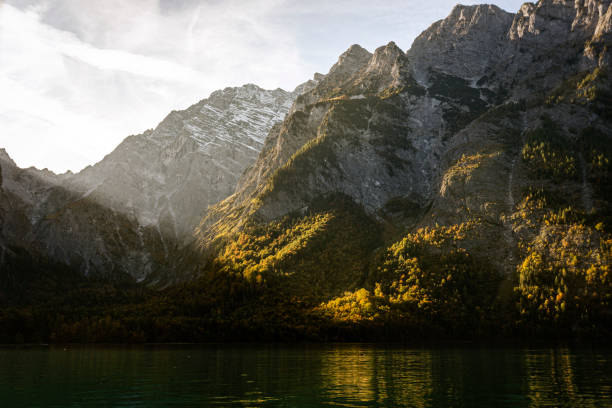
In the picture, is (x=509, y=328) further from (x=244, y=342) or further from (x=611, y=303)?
(x=244, y=342)

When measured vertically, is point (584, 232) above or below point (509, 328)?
above

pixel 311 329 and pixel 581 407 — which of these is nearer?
pixel 581 407

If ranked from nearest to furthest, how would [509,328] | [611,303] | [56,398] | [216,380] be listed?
[56,398], [216,380], [611,303], [509,328]

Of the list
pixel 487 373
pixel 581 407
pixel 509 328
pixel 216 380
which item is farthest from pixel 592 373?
pixel 509 328

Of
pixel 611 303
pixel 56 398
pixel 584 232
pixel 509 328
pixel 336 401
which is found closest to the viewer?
pixel 336 401

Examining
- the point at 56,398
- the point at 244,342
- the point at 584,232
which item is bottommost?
the point at 244,342

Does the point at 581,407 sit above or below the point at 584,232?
below

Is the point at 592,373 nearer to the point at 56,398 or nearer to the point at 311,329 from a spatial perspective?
the point at 56,398

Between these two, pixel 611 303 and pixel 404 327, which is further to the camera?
pixel 404 327

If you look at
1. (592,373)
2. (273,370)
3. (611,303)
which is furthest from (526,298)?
(273,370)

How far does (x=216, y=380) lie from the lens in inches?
2616

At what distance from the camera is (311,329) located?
189250 millimetres

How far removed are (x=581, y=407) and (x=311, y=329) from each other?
498 ft

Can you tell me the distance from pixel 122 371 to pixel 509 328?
146 meters
